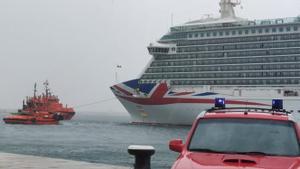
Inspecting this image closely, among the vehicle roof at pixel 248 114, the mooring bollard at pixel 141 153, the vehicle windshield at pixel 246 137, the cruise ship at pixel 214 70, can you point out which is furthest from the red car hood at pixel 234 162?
the cruise ship at pixel 214 70

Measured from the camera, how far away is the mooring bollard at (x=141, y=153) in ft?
30.0

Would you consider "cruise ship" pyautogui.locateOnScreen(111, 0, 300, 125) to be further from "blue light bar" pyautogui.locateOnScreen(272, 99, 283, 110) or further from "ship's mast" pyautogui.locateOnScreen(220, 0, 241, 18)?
"blue light bar" pyautogui.locateOnScreen(272, 99, 283, 110)

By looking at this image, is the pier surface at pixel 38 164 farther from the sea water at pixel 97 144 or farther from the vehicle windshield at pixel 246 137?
the sea water at pixel 97 144

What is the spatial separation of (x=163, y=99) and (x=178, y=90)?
2057 mm

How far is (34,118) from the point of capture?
325 ft

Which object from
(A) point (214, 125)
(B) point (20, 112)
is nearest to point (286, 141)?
(A) point (214, 125)

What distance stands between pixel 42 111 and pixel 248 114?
10394cm

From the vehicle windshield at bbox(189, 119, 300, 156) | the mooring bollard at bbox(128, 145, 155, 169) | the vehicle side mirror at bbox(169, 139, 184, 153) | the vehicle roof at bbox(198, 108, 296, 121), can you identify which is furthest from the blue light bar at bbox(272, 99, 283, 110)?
the mooring bollard at bbox(128, 145, 155, 169)

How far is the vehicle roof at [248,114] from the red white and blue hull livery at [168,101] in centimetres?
5706

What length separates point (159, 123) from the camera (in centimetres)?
7656

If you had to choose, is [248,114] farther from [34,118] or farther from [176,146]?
[34,118]

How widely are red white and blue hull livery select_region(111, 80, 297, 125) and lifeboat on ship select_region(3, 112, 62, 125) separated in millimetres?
21306

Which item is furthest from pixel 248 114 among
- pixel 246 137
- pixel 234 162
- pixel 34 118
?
pixel 34 118

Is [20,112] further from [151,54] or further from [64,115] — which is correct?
[151,54]
